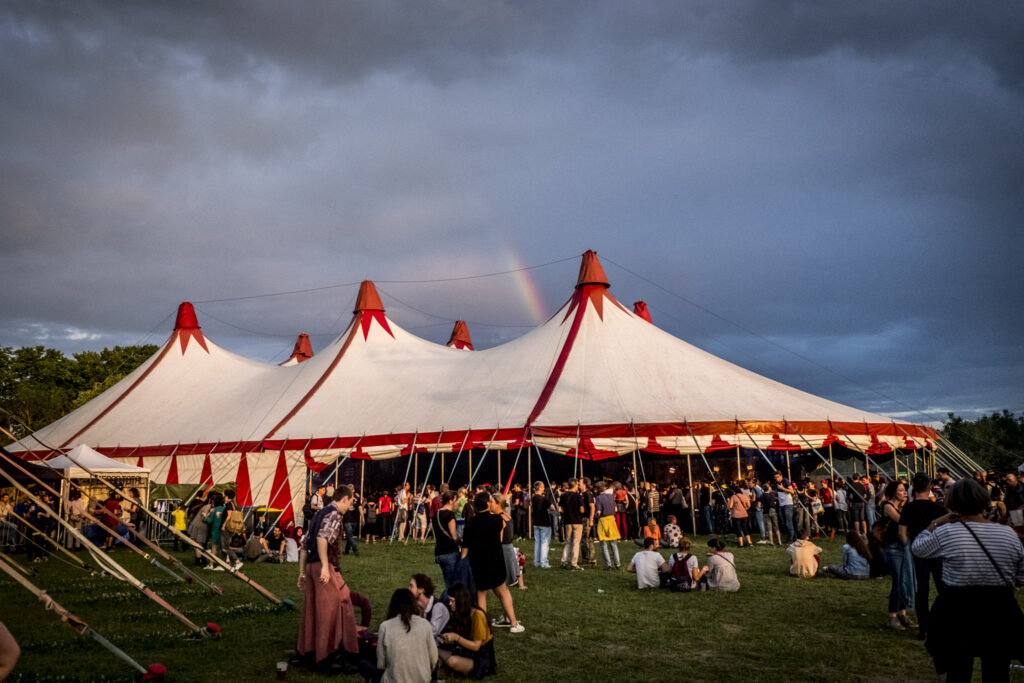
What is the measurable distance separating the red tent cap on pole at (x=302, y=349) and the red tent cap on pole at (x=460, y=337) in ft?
24.0

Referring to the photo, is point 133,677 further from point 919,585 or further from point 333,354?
point 333,354

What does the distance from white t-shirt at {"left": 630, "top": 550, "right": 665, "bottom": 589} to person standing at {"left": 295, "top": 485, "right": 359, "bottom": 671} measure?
458 centimetres

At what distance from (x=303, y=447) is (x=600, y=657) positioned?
13478 millimetres

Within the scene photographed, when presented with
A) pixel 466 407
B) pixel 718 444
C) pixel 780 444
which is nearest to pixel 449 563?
pixel 718 444

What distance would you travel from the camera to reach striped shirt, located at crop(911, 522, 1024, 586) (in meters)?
3.43

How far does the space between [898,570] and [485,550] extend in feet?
11.7

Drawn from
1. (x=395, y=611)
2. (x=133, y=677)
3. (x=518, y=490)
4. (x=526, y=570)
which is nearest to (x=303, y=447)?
(x=518, y=490)

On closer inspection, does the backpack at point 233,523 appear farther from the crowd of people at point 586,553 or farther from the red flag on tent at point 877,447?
the red flag on tent at point 877,447

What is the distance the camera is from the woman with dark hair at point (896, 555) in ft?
20.8

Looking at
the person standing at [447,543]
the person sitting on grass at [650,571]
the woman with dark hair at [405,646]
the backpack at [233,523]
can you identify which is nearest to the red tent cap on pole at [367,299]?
the backpack at [233,523]

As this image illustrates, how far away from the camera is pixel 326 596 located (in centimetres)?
545

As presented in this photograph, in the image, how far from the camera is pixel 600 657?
5.74 m

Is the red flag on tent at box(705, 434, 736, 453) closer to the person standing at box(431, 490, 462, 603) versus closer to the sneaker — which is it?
the sneaker

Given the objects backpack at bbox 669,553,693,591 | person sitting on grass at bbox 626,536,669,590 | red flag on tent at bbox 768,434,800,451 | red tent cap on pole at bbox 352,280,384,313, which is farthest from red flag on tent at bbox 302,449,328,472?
backpack at bbox 669,553,693,591
